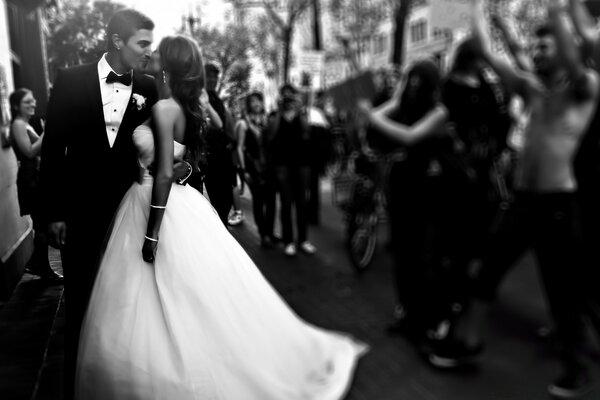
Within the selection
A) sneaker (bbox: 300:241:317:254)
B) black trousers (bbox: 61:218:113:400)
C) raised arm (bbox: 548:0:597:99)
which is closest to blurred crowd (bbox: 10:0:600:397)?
raised arm (bbox: 548:0:597:99)

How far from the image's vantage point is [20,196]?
6.76 feet

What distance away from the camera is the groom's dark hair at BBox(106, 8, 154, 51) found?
150 cm

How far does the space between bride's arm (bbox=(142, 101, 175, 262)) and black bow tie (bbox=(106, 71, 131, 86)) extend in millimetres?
89

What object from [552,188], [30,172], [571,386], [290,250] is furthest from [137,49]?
[571,386]

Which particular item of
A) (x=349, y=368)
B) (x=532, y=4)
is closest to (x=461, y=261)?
(x=349, y=368)

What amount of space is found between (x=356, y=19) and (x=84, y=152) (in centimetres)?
94

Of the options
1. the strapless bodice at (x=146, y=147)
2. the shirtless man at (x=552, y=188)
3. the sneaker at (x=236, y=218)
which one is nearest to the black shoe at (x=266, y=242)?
the sneaker at (x=236, y=218)

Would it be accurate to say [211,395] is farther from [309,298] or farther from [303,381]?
[309,298]

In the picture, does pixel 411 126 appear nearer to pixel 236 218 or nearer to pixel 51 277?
pixel 236 218

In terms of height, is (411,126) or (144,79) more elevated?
(144,79)

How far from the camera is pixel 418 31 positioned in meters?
1.80

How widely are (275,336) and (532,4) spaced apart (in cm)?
124

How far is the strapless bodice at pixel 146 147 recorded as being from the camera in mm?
1582

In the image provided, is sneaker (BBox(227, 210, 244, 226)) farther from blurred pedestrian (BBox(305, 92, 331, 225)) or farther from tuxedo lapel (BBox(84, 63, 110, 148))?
blurred pedestrian (BBox(305, 92, 331, 225))
